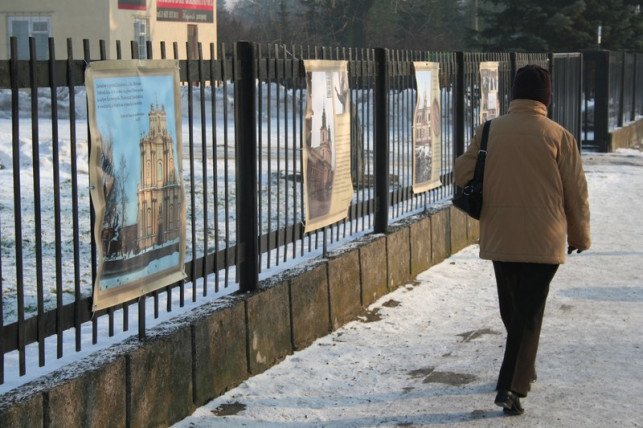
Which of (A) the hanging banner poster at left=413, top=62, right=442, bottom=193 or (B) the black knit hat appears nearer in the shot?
(B) the black knit hat

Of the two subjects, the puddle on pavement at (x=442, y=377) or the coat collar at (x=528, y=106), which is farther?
the puddle on pavement at (x=442, y=377)

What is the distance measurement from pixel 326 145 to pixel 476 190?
196 centimetres

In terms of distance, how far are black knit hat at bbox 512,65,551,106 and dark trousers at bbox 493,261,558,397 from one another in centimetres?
87

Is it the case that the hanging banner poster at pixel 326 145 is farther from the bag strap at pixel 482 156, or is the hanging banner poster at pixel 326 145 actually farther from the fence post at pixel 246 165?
the bag strap at pixel 482 156

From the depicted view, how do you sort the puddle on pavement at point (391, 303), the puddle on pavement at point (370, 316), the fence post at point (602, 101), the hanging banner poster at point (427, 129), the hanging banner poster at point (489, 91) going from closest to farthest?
1. the puddle on pavement at point (370, 316)
2. the puddle on pavement at point (391, 303)
3. the hanging banner poster at point (427, 129)
4. the hanging banner poster at point (489, 91)
5. the fence post at point (602, 101)

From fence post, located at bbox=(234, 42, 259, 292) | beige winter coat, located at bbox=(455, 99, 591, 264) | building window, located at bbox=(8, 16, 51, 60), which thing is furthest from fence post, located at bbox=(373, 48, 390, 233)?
building window, located at bbox=(8, 16, 51, 60)

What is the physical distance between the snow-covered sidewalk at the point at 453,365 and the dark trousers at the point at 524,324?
0.67 ft

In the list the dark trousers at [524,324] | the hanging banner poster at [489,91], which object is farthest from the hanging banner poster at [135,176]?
the hanging banner poster at [489,91]

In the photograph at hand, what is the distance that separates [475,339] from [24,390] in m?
3.62

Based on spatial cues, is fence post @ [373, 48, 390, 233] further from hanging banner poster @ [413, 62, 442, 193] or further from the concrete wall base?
hanging banner poster @ [413, 62, 442, 193]

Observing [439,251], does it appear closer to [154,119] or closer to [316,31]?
[154,119]

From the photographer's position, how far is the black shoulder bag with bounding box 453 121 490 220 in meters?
5.64

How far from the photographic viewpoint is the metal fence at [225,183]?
176 inches

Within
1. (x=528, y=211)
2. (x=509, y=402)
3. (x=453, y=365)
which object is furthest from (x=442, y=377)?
(x=528, y=211)
